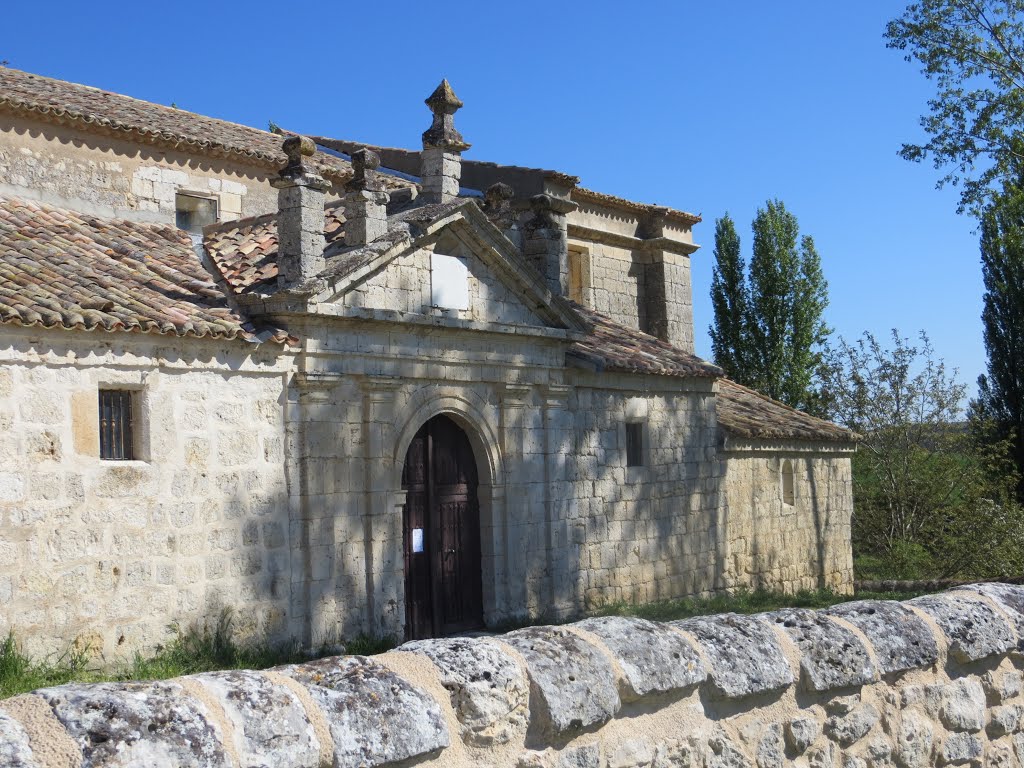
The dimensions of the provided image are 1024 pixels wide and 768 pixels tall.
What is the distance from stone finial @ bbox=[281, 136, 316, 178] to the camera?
11086 mm

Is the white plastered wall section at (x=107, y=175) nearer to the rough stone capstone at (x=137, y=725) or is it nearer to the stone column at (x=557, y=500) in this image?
the stone column at (x=557, y=500)

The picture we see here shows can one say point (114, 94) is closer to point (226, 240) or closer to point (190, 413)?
point (226, 240)

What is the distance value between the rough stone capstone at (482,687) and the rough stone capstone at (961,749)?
1.93 m

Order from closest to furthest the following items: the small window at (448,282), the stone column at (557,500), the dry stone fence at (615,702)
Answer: the dry stone fence at (615,702)
the small window at (448,282)
the stone column at (557,500)

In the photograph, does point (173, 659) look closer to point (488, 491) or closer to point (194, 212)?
point (488, 491)

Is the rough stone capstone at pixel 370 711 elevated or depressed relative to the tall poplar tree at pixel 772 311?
depressed

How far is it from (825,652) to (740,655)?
0.38 meters

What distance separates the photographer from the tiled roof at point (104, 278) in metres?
9.19


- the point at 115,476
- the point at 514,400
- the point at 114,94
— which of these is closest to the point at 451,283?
the point at 514,400

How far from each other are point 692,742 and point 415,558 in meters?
9.12

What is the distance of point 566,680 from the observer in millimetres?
→ 3137

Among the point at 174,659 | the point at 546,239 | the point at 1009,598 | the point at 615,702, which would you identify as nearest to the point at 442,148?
the point at 546,239

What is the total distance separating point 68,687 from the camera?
8.02 ft

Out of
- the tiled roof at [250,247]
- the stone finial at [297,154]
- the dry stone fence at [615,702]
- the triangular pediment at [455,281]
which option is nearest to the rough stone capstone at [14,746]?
the dry stone fence at [615,702]
